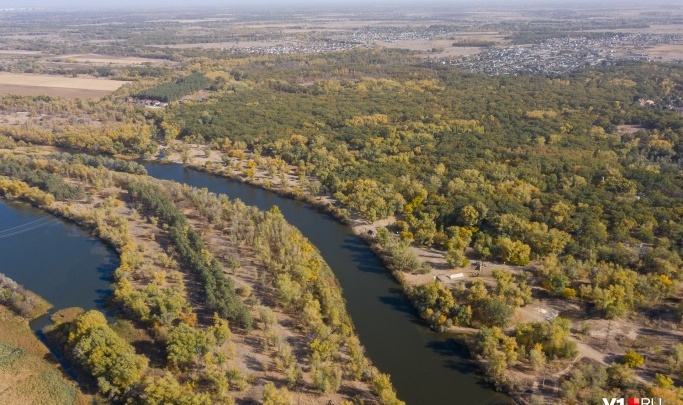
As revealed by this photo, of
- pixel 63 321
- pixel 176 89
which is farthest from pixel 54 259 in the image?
pixel 176 89

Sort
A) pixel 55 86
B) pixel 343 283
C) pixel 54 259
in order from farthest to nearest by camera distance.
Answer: pixel 55 86
pixel 54 259
pixel 343 283

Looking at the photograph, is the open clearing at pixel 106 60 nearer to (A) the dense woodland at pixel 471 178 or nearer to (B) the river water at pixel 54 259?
(A) the dense woodland at pixel 471 178

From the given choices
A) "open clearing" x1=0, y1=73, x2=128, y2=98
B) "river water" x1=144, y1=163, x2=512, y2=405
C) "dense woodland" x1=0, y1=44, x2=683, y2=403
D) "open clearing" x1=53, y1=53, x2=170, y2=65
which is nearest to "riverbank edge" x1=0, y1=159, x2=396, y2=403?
"river water" x1=144, y1=163, x2=512, y2=405

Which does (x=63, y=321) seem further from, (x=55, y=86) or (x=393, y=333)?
(x=55, y=86)

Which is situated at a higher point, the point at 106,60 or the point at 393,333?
the point at 106,60

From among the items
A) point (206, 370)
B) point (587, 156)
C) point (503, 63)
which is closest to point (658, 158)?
point (587, 156)

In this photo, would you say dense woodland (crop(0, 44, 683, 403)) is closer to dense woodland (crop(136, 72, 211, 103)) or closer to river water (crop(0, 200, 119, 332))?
river water (crop(0, 200, 119, 332))

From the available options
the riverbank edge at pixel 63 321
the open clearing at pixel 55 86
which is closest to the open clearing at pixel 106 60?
the open clearing at pixel 55 86
